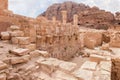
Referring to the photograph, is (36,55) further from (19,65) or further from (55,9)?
(55,9)

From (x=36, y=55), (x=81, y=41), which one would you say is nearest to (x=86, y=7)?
(x=81, y=41)

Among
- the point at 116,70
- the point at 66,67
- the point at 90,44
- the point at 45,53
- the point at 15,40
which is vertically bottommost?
the point at 116,70

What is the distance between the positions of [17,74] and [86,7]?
47.5 m

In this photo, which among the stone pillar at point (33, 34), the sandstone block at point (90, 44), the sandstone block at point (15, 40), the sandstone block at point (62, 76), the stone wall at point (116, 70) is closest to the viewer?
the sandstone block at point (62, 76)

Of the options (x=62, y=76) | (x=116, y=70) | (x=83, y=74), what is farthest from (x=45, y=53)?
(x=116, y=70)

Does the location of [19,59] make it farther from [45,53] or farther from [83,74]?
[83,74]

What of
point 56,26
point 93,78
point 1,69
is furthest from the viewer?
point 56,26

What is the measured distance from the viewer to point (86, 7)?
47.8 meters

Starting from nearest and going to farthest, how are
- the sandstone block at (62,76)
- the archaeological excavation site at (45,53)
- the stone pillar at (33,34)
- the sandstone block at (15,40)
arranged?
1. the sandstone block at (62,76)
2. the archaeological excavation site at (45,53)
3. the sandstone block at (15,40)
4. the stone pillar at (33,34)

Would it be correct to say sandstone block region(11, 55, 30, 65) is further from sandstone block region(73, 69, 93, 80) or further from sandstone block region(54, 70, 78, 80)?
sandstone block region(73, 69, 93, 80)

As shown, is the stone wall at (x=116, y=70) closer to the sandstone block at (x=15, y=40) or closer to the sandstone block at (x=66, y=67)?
the sandstone block at (x=66, y=67)

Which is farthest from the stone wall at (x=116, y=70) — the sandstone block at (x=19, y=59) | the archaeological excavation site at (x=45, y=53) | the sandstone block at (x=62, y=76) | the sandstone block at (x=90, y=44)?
the sandstone block at (x=90, y=44)

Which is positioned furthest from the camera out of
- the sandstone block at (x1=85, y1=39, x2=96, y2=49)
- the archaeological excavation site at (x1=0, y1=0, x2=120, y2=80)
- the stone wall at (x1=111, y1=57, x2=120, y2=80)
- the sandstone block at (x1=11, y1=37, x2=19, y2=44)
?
the sandstone block at (x1=85, y1=39, x2=96, y2=49)

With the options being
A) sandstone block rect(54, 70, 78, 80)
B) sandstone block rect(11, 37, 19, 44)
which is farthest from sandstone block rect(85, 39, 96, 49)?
sandstone block rect(54, 70, 78, 80)
